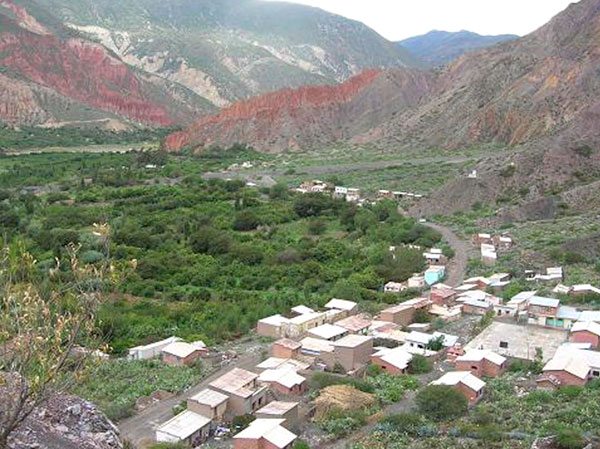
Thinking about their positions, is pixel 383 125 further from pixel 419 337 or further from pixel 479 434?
pixel 479 434

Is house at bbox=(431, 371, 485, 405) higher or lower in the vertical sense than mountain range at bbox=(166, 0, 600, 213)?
lower

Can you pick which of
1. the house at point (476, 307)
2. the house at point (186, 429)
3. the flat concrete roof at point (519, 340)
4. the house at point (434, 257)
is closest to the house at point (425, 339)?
the flat concrete roof at point (519, 340)

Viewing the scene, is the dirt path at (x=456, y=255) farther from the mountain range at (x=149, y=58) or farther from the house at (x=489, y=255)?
the mountain range at (x=149, y=58)

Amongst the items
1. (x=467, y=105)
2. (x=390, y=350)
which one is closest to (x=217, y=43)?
(x=467, y=105)

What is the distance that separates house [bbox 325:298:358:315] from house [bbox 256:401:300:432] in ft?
30.6

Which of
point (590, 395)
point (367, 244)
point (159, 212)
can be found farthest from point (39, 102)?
point (590, 395)

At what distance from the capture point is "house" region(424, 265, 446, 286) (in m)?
31.2

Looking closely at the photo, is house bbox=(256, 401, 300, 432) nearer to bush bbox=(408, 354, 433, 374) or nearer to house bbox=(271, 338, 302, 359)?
house bbox=(271, 338, 302, 359)

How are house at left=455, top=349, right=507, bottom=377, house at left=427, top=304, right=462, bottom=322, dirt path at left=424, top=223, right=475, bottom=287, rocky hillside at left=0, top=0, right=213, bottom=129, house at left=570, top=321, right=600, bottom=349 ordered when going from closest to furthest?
house at left=455, top=349, right=507, bottom=377 → house at left=570, top=321, right=600, bottom=349 → house at left=427, top=304, right=462, bottom=322 → dirt path at left=424, top=223, right=475, bottom=287 → rocky hillside at left=0, top=0, right=213, bottom=129

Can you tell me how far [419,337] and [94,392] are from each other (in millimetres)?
9399

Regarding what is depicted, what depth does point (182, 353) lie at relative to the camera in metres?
22.2

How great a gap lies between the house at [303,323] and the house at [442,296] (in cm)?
427

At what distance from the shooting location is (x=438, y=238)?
38.3m

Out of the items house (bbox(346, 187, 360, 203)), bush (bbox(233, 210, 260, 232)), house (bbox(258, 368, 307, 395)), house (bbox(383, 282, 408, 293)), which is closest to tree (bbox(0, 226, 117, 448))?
house (bbox(258, 368, 307, 395))
